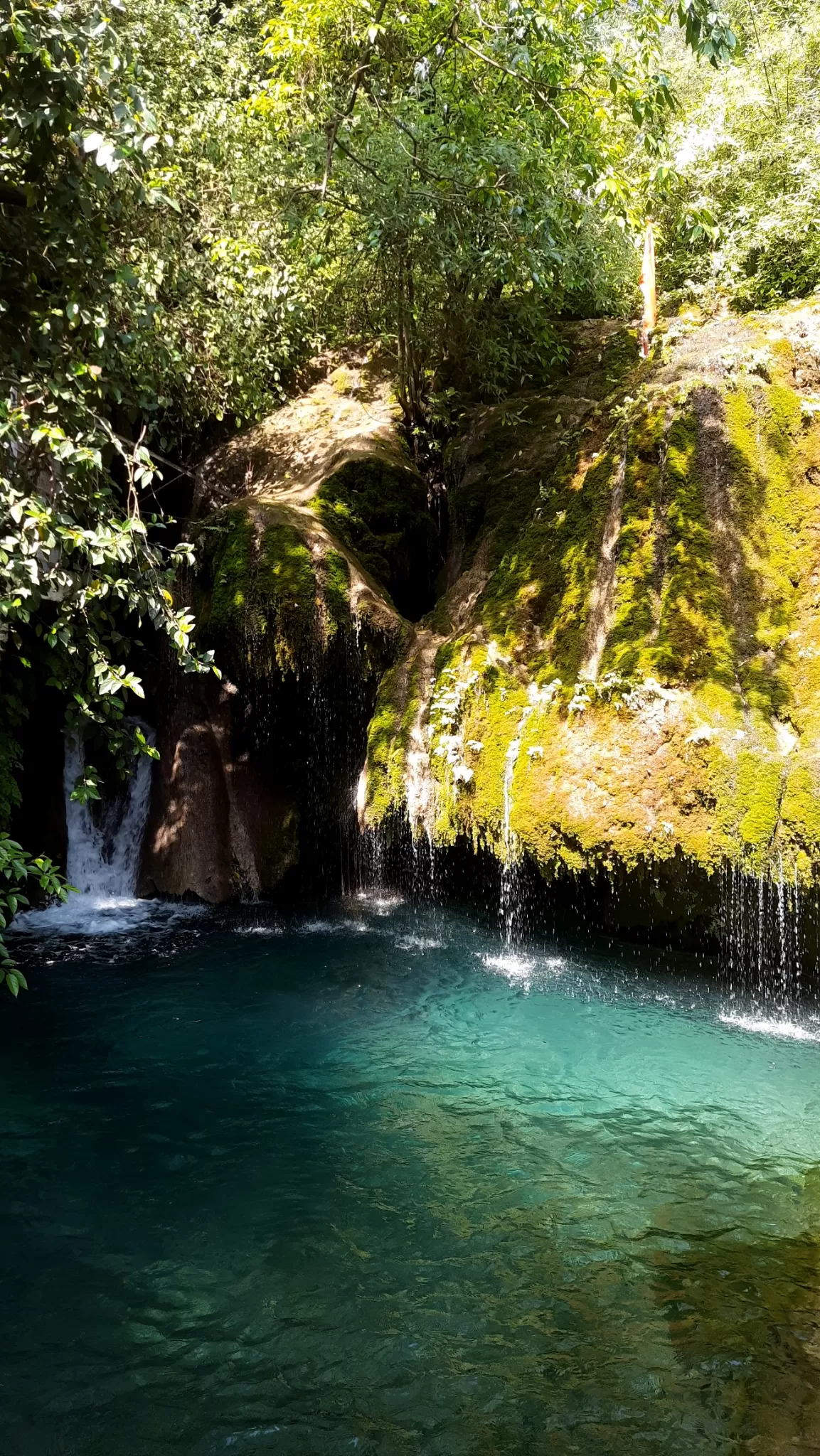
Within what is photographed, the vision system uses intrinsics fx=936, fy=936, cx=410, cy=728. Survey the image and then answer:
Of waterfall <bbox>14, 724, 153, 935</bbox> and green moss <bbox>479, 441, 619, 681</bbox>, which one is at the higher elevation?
green moss <bbox>479, 441, 619, 681</bbox>

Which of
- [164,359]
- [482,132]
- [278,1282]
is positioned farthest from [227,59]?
[278,1282]

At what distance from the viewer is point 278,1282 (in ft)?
15.1

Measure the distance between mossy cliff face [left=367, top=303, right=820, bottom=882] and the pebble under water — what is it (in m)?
1.67

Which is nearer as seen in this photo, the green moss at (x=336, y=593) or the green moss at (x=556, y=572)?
the green moss at (x=556, y=572)

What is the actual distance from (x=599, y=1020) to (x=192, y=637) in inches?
256

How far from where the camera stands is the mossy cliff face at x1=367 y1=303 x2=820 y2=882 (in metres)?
8.28

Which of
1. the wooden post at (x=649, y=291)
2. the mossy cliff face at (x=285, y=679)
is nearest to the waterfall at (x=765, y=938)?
the mossy cliff face at (x=285, y=679)

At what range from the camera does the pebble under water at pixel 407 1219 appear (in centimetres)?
382

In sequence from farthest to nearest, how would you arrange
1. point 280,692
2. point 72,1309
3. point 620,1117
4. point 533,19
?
point 280,692 < point 533,19 < point 620,1117 < point 72,1309

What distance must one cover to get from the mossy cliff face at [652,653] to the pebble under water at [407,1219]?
5.49 ft

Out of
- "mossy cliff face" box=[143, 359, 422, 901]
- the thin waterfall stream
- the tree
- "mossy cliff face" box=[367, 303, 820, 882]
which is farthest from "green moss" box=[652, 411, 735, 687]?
the thin waterfall stream

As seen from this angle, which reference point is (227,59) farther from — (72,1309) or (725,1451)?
(725,1451)

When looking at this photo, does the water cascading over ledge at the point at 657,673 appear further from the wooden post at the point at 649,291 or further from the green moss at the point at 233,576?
the green moss at the point at 233,576

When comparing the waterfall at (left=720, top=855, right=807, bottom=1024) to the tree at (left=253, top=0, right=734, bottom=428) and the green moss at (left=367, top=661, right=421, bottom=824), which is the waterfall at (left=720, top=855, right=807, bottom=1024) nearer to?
the green moss at (left=367, top=661, right=421, bottom=824)
